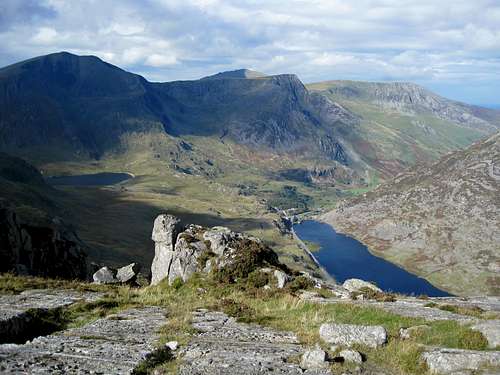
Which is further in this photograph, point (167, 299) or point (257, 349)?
point (167, 299)

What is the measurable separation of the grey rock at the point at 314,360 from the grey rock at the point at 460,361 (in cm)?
380

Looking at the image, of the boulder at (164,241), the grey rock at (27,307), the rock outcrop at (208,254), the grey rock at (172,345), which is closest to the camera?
the grey rock at (172,345)

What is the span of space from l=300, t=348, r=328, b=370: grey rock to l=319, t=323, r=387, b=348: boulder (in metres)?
2.47

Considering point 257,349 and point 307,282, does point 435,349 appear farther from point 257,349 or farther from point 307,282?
point 307,282

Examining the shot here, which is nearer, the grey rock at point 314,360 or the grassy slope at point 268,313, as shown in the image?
the grey rock at point 314,360

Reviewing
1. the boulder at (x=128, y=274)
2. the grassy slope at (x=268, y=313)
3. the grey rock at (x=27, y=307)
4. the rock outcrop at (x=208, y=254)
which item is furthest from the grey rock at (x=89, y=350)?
the boulder at (x=128, y=274)

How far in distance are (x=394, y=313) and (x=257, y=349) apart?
958 centimetres

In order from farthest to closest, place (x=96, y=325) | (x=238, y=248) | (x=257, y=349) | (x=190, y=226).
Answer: (x=190, y=226) < (x=238, y=248) < (x=96, y=325) < (x=257, y=349)

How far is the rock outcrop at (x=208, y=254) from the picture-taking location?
38.1 m

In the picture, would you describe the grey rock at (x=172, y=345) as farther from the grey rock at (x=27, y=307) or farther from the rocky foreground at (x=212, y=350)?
the grey rock at (x=27, y=307)

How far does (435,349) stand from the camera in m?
18.5

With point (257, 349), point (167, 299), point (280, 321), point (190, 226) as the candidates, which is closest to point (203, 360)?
point (257, 349)

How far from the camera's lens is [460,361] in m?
16.9

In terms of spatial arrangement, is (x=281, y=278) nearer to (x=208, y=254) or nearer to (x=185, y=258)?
(x=208, y=254)
